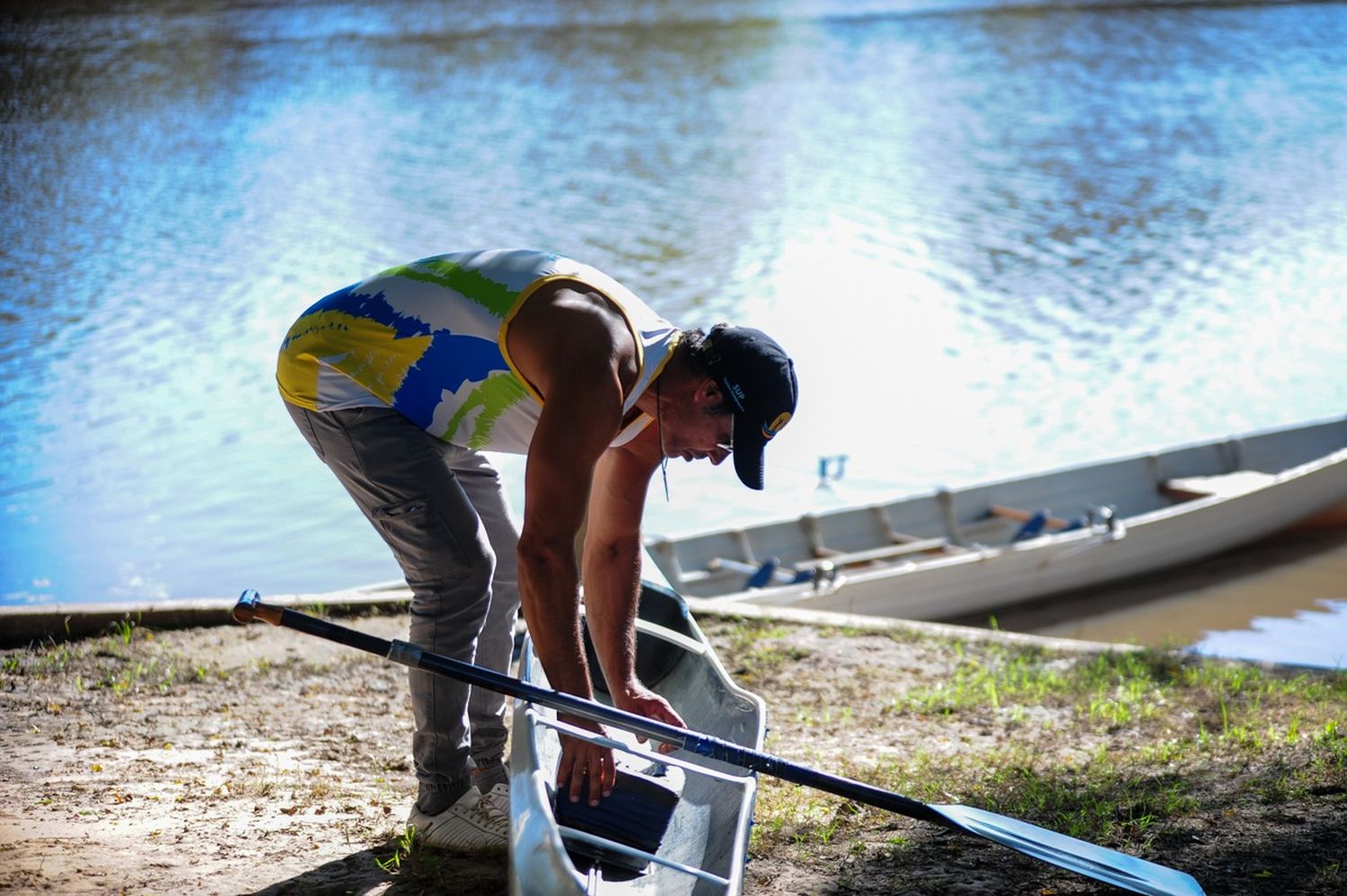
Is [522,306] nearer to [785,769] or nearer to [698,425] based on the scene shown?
[698,425]

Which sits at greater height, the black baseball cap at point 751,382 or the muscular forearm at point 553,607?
the black baseball cap at point 751,382

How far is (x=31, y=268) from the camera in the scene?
15250 mm

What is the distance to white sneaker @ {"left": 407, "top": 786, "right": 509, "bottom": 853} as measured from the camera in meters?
3.60

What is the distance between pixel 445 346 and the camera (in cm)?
317

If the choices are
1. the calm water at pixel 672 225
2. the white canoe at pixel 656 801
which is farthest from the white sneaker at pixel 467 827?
the calm water at pixel 672 225

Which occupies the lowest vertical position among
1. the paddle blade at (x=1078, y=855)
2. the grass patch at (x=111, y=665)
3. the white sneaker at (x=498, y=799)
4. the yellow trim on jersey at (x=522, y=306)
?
the paddle blade at (x=1078, y=855)

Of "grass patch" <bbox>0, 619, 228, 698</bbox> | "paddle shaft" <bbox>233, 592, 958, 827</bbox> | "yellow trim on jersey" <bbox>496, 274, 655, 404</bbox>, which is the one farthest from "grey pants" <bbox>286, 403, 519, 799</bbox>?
"grass patch" <bbox>0, 619, 228, 698</bbox>

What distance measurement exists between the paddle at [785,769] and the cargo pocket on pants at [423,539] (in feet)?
0.68

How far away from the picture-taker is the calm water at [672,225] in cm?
1098

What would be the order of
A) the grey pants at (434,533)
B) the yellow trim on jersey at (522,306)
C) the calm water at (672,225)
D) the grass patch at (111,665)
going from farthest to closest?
the calm water at (672,225) < the grass patch at (111,665) < the grey pants at (434,533) < the yellow trim on jersey at (522,306)

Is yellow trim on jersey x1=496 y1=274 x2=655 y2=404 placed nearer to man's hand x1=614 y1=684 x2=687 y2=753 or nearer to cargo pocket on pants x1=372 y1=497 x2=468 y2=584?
cargo pocket on pants x1=372 y1=497 x2=468 y2=584

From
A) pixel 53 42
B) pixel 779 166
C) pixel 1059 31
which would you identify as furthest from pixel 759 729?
pixel 1059 31

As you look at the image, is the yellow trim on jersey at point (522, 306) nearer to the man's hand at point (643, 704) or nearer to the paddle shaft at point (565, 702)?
the paddle shaft at point (565, 702)

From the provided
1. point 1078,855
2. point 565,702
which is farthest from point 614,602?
point 1078,855
